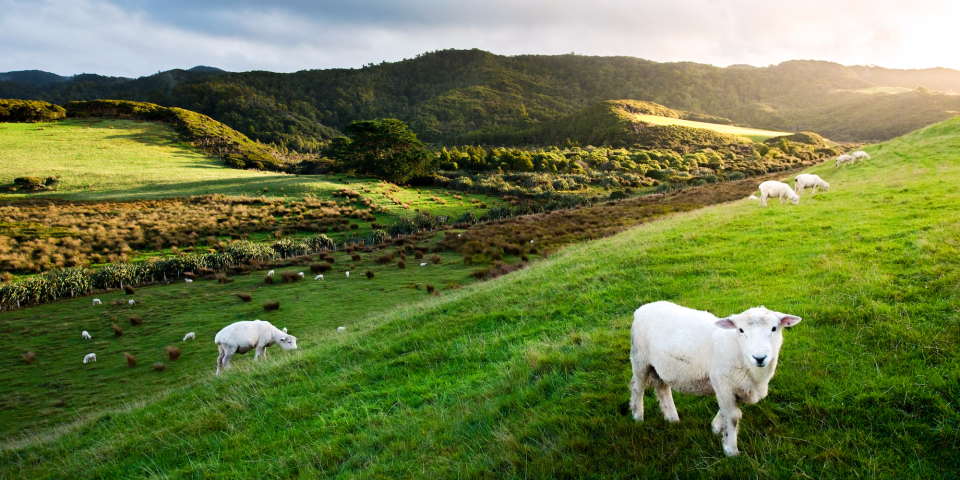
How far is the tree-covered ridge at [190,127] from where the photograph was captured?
87.0 meters

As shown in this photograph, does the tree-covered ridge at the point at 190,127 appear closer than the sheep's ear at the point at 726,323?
No

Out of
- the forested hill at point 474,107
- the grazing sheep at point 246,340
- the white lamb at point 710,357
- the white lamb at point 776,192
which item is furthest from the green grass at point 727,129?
the white lamb at point 710,357

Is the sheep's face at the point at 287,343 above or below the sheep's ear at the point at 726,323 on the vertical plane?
below

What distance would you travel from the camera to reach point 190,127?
308ft

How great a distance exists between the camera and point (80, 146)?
67.6 m

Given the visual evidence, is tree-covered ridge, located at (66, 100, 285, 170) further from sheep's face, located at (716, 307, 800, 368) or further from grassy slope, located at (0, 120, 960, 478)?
sheep's face, located at (716, 307, 800, 368)

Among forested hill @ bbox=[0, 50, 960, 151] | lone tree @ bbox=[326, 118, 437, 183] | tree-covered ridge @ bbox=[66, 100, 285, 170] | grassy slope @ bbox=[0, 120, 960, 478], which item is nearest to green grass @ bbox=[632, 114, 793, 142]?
forested hill @ bbox=[0, 50, 960, 151]

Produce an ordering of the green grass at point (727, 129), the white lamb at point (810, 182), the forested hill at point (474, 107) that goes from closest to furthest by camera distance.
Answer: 1. the white lamb at point (810, 182)
2. the green grass at point (727, 129)
3. the forested hill at point (474, 107)

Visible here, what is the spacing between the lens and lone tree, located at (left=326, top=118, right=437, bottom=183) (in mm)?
62406

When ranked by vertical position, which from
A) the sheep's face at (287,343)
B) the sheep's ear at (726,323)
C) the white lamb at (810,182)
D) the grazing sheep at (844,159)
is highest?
the grazing sheep at (844,159)

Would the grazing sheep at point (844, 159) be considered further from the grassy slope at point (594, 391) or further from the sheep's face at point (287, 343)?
the sheep's face at point (287, 343)

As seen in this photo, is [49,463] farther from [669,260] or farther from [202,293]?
[202,293]

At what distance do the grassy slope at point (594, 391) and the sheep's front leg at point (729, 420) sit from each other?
13cm

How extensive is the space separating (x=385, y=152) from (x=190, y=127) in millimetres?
60472
